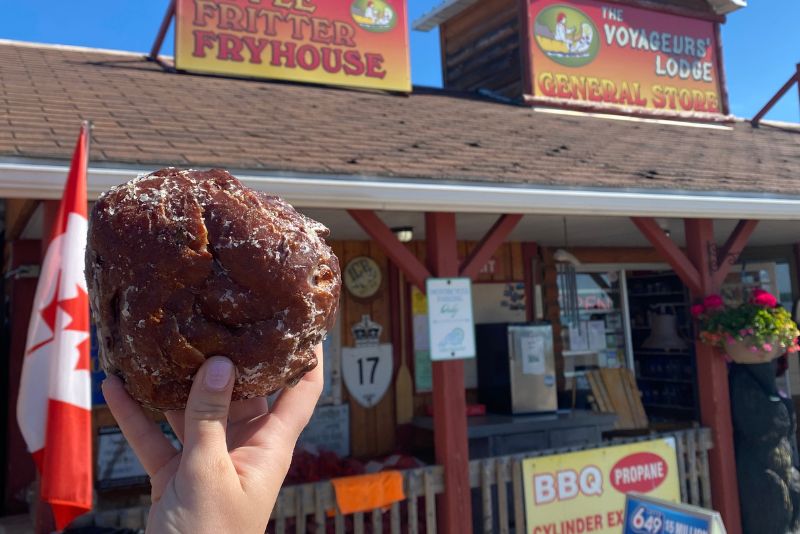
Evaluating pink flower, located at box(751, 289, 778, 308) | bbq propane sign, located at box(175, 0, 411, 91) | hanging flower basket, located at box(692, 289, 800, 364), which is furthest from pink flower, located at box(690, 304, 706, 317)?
bbq propane sign, located at box(175, 0, 411, 91)

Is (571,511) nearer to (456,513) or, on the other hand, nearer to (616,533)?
(616,533)

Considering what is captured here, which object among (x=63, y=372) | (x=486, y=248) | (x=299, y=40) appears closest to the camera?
(x=63, y=372)

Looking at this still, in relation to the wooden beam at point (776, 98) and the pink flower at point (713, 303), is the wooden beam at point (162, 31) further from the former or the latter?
the wooden beam at point (776, 98)

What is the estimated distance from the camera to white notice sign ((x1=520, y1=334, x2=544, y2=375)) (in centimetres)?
689

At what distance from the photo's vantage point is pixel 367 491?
4.47 meters

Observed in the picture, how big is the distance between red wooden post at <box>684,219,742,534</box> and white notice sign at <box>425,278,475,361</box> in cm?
241

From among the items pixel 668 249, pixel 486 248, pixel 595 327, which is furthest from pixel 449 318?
pixel 595 327

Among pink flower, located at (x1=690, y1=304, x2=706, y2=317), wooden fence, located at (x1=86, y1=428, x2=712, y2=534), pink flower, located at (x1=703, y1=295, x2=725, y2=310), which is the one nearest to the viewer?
wooden fence, located at (x1=86, y1=428, x2=712, y2=534)

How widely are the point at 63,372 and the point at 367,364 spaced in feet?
13.4

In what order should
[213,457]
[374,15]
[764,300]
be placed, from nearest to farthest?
[213,457] → [764,300] → [374,15]

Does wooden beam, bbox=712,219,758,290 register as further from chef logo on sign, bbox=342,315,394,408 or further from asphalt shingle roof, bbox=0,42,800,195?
chef logo on sign, bbox=342,315,394,408

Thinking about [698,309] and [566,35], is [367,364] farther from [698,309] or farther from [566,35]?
[566,35]

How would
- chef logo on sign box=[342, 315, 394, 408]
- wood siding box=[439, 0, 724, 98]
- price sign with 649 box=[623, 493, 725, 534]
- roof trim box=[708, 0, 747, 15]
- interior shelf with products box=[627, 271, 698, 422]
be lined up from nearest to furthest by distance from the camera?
price sign with 649 box=[623, 493, 725, 534] → chef logo on sign box=[342, 315, 394, 408] → wood siding box=[439, 0, 724, 98] → roof trim box=[708, 0, 747, 15] → interior shelf with products box=[627, 271, 698, 422]

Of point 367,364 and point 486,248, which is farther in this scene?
point 367,364
